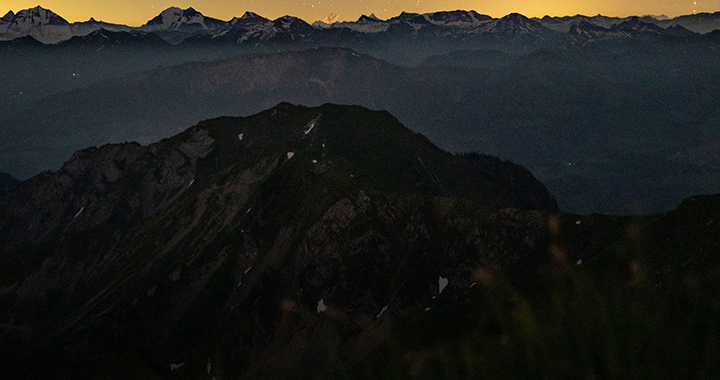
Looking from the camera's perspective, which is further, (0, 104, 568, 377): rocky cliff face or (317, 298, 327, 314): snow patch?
(317, 298, 327, 314): snow patch

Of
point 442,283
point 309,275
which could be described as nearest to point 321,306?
point 309,275

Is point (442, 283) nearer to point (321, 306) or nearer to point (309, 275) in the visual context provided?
point (321, 306)

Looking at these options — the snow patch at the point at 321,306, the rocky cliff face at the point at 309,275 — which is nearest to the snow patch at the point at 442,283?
the rocky cliff face at the point at 309,275

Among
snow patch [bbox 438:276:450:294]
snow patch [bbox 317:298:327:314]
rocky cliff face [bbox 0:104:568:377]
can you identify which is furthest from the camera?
snow patch [bbox 317:298:327:314]

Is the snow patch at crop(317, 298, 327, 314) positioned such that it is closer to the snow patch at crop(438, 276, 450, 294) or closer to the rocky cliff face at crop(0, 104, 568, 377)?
the rocky cliff face at crop(0, 104, 568, 377)

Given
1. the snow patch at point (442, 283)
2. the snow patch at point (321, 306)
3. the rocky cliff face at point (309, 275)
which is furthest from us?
the snow patch at point (321, 306)

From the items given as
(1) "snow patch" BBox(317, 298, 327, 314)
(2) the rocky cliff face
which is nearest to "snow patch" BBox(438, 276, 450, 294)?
(2) the rocky cliff face

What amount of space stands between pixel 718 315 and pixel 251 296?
14675cm

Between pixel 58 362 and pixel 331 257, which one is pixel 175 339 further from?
pixel 331 257

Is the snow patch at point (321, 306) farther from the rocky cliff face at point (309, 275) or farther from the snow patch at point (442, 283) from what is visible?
the snow patch at point (442, 283)

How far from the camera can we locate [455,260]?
14125 cm

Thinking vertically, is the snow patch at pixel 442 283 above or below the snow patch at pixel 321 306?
above

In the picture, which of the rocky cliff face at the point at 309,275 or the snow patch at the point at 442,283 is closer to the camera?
the rocky cliff face at the point at 309,275

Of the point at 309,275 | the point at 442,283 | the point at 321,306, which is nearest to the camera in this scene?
the point at 442,283
